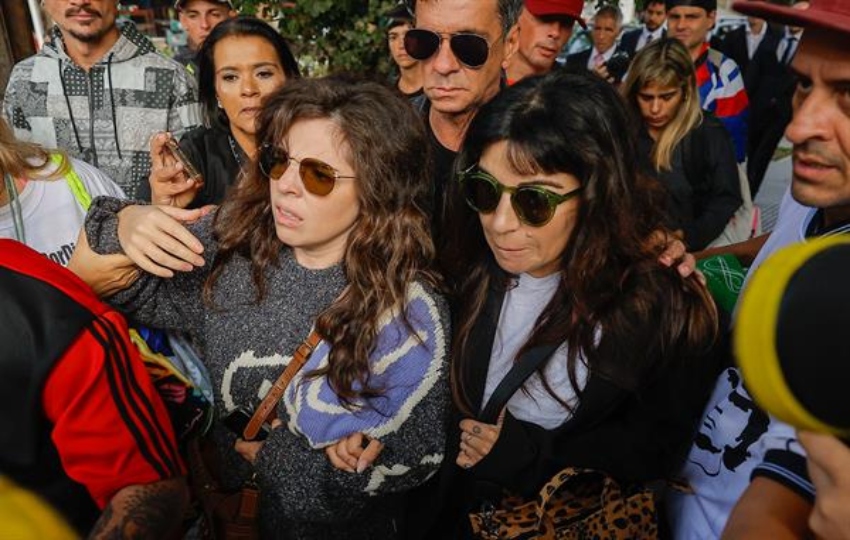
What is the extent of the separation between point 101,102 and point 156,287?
2.15 metres

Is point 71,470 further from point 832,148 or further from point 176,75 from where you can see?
point 176,75

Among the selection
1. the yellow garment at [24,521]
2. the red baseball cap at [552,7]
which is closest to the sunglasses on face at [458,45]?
the red baseball cap at [552,7]

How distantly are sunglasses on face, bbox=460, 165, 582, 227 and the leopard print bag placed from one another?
685 millimetres

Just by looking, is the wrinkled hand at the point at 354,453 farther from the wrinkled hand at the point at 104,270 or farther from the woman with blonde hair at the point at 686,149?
the woman with blonde hair at the point at 686,149

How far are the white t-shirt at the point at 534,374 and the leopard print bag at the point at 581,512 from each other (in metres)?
0.19

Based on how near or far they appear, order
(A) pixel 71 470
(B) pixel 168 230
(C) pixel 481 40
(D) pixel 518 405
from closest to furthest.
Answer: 1. (A) pixel 71 470
2. (B) pixel 168 230
3. (D) pixel 518 405
4. (C) pixel 481 40

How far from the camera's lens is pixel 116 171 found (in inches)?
138

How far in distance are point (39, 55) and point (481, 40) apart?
8.64ft

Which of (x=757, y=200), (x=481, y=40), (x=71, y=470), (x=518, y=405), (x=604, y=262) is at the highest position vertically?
(x=481, y=40)

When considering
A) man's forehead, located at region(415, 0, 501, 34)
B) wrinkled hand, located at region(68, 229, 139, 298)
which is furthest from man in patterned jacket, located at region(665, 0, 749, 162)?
wrinkled hand, located at region(68, 229, 139, 298)

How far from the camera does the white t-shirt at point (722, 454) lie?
1.60 meters

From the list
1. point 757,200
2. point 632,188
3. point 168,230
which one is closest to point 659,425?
point 632,188

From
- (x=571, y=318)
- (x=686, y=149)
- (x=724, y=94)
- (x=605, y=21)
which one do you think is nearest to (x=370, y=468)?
(x=571, y=318)

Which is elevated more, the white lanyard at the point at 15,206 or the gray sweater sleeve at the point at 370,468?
the white lanyard at the point at 15,206
